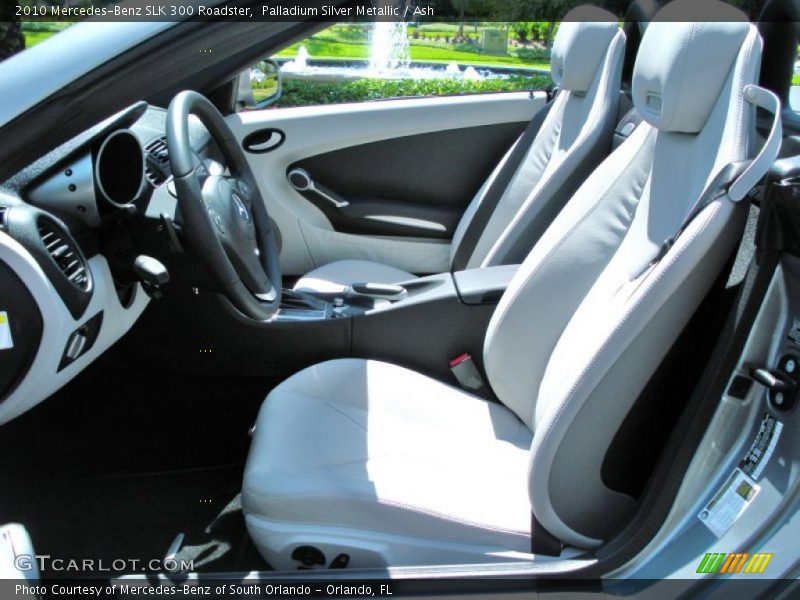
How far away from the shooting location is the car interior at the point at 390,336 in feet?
3.51

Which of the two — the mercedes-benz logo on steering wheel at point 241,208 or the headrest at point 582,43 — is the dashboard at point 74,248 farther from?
the headrest at point 582,43

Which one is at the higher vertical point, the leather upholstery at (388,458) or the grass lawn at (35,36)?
the grass lawn at (35,36)

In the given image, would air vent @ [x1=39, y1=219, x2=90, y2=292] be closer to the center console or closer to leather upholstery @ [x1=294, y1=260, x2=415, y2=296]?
the center console

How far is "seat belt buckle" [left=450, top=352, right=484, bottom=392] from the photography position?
1.66 m

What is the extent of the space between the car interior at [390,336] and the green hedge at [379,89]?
617mm

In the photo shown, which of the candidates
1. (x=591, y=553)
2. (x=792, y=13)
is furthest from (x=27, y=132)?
(x=792, y=13)

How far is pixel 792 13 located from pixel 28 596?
55.6 inches

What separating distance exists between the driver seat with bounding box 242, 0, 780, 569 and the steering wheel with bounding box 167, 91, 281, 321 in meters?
0.24

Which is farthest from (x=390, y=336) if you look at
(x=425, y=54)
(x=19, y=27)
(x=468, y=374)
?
(x=19, y=27)

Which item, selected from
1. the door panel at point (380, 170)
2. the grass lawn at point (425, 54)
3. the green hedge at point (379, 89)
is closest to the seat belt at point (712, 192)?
the grass lawn at point (425, 54)

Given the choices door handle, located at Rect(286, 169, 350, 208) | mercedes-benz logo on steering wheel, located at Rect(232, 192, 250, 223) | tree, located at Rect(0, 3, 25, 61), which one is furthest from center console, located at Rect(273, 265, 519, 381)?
door handle, located at Rect(286, 169, 350, 208)

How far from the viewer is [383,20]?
58.5 inches

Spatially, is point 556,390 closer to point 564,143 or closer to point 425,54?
point 564,143

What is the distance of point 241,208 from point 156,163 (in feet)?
0.65
